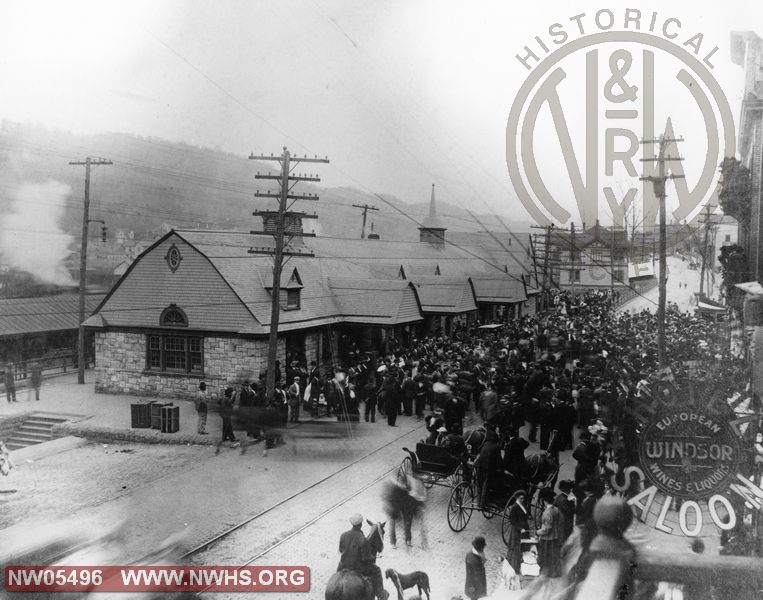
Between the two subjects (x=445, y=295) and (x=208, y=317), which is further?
(x=445, y=295)

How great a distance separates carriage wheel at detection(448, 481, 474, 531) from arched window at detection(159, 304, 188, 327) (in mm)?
14611

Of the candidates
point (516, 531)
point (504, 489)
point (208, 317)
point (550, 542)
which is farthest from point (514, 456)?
point (208, 317)

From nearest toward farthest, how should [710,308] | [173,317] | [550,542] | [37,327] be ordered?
[550,542], [173,317], [710,308], [37,327]

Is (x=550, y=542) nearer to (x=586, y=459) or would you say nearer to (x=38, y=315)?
(x=586, y=459)

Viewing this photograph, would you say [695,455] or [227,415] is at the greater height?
[695,455]

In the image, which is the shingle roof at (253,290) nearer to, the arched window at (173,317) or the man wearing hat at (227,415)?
the arched window at (173,317)

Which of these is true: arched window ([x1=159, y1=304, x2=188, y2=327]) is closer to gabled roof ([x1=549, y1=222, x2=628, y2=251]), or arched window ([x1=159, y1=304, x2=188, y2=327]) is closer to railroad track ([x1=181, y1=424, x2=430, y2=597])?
railroad track ([x1=181, y1=424, x2=430, y2=597])

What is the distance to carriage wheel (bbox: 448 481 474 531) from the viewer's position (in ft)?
36.9

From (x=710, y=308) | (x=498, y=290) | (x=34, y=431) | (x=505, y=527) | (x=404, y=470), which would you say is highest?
(x=498, y=290)

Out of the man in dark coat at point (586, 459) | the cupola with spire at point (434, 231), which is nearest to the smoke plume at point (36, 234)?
the cupola with spire at point (434, 231)

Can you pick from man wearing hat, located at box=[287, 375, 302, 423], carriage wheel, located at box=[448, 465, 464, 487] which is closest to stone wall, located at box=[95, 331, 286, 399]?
man wearing hat, located at box=[287, 375, 302, 423]

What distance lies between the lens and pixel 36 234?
35.2 m

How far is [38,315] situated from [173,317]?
30.4 ft

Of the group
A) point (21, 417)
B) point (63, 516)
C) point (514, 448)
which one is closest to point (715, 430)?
point (514, 448)
